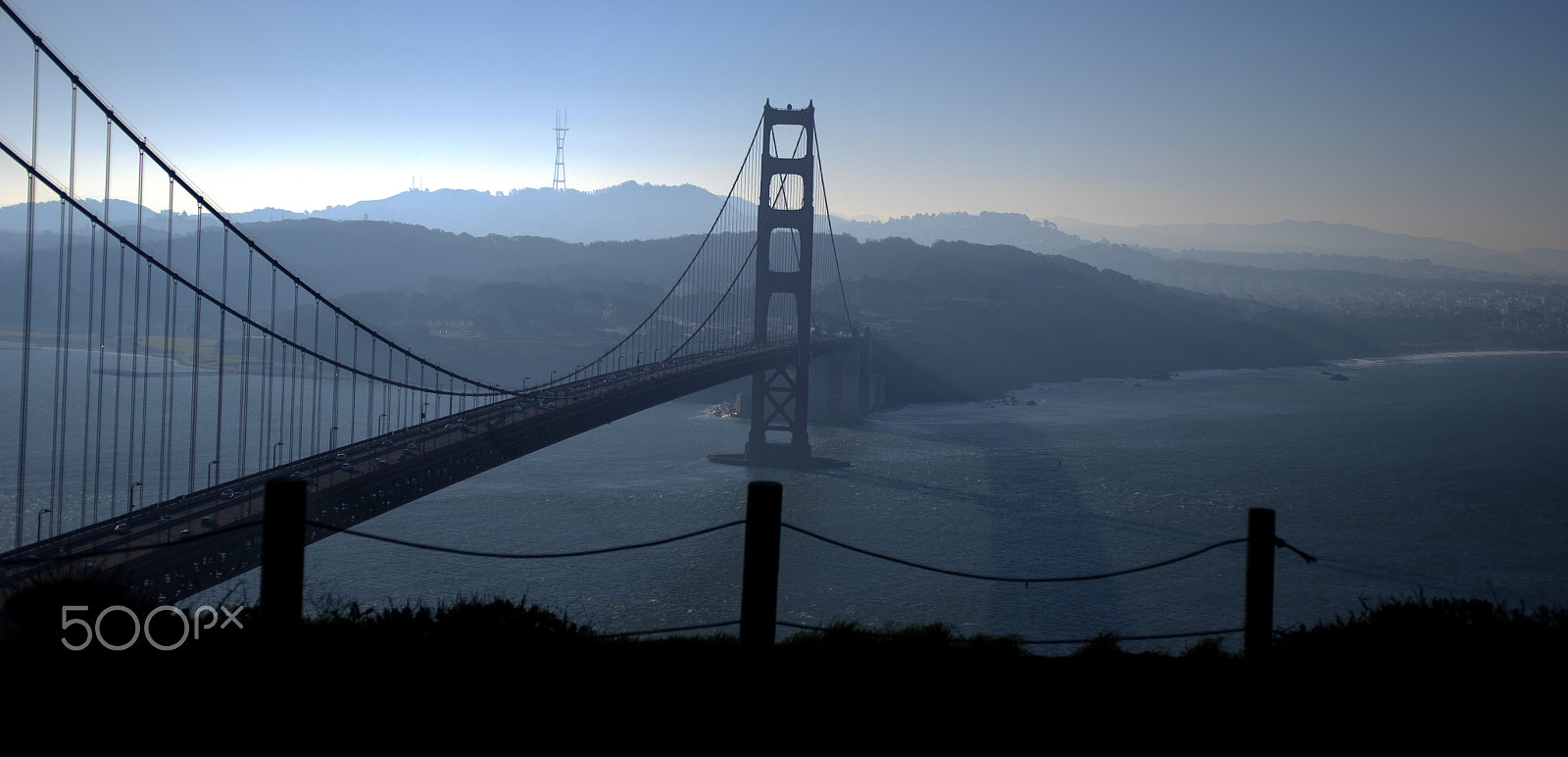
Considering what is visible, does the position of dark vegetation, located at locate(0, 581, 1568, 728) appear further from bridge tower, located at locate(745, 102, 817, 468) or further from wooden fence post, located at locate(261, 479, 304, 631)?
bridge tower, located at locate(745, 102, 817, 468)

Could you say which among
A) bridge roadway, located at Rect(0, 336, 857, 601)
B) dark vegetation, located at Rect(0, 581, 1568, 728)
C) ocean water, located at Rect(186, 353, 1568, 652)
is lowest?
ocean water, located at Rect(186, 353, 1568, 652)

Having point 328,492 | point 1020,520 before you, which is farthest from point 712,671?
point 1020,520

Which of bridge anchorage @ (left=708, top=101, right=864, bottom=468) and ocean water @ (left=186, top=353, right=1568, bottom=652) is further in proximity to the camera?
bridge anchorage @ (left=708, top=101, right=864, bottom=468)

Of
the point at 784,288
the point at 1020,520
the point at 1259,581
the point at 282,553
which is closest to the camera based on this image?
the point at 282,553

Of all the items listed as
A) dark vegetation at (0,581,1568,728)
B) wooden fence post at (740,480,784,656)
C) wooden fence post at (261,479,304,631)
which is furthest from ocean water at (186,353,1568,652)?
wooden fence post at (740,480,784,656)

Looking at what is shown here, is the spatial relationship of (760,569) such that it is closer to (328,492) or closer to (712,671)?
(712,671)

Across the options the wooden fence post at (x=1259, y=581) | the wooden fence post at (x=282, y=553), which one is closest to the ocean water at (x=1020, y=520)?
the wooden fence post at (x=282, y=553)

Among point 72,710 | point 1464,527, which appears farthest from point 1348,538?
point 72,710

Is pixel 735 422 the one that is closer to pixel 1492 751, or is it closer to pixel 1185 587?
pixel 1185 587
